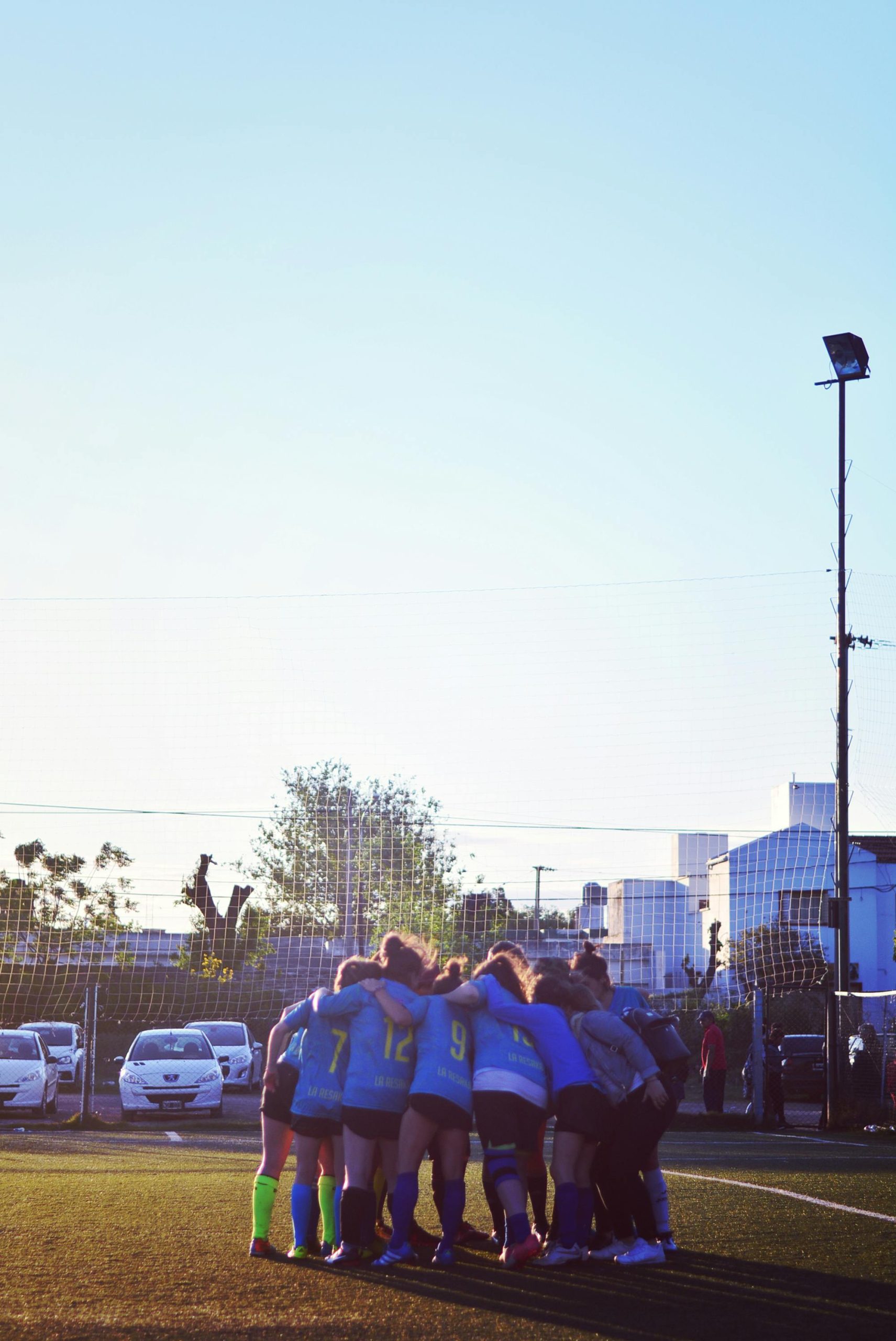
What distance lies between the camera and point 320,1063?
24.3 ft

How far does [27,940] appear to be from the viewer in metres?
24.2

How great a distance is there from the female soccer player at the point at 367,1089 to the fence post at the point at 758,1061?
14185 millimetres

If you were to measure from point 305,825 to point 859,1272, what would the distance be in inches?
816

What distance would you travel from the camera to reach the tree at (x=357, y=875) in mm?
23891

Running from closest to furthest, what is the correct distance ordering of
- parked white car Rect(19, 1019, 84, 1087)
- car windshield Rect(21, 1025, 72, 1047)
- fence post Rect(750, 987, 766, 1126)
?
fence post Rect(750, 987, 766, 1126) < parked white car Rect(19, 1019, 84, 1087) < car windshield Rect(21, 1025, 72, 1047)

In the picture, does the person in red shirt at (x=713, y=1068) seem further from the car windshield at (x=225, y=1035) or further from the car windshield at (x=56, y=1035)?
the car windshield at (x=56, y=1035)

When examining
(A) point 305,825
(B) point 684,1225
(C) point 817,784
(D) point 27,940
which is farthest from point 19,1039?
(C) point 817,784

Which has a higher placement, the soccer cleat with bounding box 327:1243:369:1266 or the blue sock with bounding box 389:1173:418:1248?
the blue sock with bounding box 389:1173:418:1248

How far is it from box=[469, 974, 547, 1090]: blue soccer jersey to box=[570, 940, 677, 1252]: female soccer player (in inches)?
20.3

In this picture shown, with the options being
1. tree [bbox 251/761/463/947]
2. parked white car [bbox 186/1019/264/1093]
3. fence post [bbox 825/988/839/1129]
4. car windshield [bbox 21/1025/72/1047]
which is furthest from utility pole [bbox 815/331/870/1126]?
car windshield [bbox 21/1025/72/1047]

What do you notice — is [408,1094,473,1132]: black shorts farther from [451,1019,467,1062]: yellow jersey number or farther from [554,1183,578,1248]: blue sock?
[554,1183,578,1248]: blue sock

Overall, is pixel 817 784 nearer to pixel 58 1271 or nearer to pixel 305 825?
pixel 305 825

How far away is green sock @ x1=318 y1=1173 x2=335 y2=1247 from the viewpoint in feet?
24.7

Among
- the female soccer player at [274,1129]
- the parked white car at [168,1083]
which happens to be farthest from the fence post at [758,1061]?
the female soccer player at [274,1129]
